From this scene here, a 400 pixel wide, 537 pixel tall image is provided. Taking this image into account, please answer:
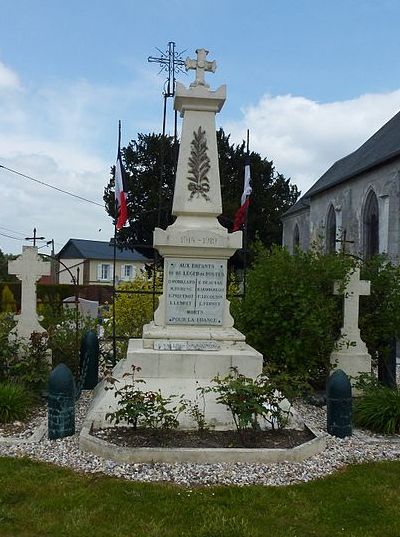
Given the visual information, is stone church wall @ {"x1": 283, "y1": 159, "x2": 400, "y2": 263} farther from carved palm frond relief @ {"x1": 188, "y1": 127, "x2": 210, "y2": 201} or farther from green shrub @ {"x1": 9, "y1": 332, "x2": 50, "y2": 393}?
green shrub @ {"x1": 9, "y1": 332, "x2": 50, "y2": 393}

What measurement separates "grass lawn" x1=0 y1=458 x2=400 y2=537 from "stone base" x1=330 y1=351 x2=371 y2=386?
344cm

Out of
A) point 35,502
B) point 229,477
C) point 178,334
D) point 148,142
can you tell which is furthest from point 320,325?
point 148,142

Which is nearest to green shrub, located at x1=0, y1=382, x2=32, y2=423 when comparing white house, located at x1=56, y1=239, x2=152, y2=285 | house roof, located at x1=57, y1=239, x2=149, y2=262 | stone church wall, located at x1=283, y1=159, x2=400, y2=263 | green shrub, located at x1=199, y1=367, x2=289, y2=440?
green shrub, located at x1=199, y1=367, x2=289, y2=440

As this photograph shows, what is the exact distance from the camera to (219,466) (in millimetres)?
4824

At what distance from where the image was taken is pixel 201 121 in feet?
22.7

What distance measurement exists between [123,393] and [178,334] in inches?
42.2

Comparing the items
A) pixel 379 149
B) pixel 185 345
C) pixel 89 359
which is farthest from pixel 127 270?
pixel 185 345

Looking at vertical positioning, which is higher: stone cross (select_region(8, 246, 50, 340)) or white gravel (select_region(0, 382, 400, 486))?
stone cross (select_region(8, 246, 50, 340))

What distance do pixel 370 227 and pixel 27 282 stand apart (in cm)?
1754

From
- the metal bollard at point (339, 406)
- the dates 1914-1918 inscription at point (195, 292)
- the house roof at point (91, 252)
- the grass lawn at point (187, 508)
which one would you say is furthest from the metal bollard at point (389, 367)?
the house roof at point (91, 252)

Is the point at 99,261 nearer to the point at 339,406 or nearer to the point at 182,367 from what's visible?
the point at 182,367

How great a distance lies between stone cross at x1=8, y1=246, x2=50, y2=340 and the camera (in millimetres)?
8359

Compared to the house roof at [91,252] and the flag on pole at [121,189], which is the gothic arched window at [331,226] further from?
the house roof at [91,252]

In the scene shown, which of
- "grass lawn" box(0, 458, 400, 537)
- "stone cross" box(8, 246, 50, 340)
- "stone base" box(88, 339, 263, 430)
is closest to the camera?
"grass lawn" box(0, 458, 400, 537)
